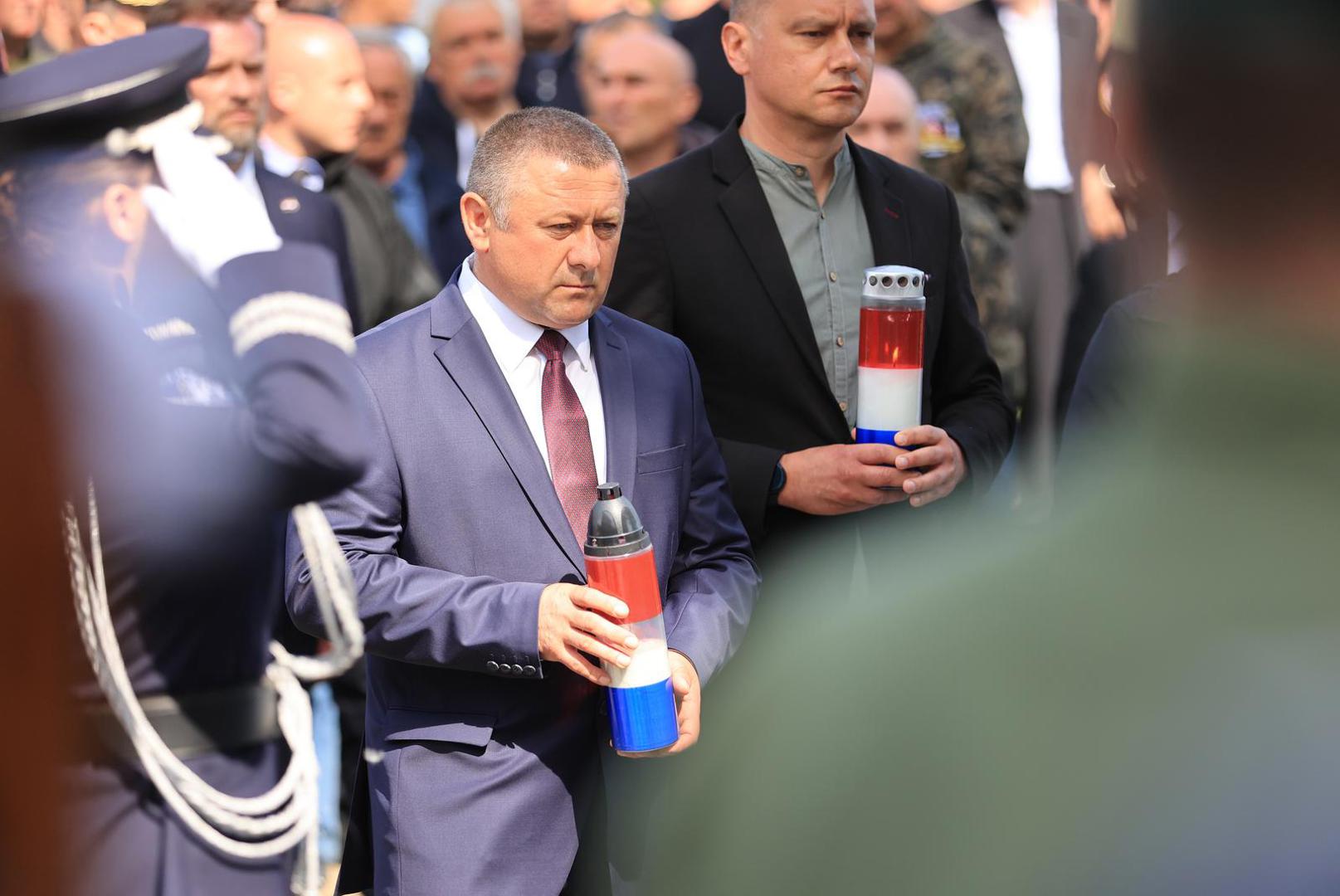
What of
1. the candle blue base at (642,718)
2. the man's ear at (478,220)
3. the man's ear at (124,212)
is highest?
the man's ear at (124,212)

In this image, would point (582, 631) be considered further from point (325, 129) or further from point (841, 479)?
point (325, 129)

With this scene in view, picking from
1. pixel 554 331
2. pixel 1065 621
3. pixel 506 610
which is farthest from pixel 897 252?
pixel 1065 621

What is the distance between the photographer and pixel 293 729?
2.60m

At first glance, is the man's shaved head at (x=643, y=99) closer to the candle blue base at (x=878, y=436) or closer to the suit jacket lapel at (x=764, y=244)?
the suit jacket lapel at (x=764, y=244)

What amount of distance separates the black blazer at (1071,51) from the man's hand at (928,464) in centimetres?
327

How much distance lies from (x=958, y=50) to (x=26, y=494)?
4.79 m

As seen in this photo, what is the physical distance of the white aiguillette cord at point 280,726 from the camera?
224cm

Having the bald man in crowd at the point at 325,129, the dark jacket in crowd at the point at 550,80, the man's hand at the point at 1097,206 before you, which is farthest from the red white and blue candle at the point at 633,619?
the dark jacket in crowd at the point at 550,80

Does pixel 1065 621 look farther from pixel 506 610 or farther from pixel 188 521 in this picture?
pixel 506 610

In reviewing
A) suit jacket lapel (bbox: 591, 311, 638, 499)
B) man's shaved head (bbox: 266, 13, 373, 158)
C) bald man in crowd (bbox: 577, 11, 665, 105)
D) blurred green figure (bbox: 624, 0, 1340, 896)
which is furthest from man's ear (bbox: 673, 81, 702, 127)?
blurred green figure (bbox: 624, 0, 1340, 896)

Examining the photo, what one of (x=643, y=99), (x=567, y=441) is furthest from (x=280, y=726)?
(x=643, y=99)

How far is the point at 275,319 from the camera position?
218 cm

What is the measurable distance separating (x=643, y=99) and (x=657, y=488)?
113 inches

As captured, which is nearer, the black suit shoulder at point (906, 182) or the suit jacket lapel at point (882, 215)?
the suit jacket lapel at point (882, 215)
